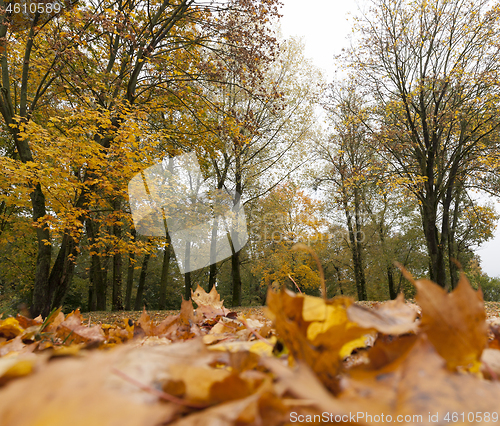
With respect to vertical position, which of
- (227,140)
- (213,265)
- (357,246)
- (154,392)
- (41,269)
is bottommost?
(213,265)

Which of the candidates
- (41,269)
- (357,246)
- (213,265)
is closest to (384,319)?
(41,269)

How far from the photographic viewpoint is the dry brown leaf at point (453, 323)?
1.09ft

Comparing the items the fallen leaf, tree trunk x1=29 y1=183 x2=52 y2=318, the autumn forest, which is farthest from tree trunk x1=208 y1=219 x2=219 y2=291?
the fallen leaf

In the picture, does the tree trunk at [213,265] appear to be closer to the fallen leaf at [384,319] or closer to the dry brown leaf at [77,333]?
the dry brown leaf at [77,333]

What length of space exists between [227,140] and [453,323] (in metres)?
9.98

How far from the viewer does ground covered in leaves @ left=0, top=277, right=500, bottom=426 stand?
197 mm

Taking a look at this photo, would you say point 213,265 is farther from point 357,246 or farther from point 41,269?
point 357,246

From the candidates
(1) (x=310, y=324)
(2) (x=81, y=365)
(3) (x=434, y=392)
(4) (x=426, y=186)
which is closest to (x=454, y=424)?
(3) (x=434, y=392)

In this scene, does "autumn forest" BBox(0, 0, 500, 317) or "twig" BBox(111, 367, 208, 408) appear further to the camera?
"autumn forest" BBox(0, 0, 500, 317)

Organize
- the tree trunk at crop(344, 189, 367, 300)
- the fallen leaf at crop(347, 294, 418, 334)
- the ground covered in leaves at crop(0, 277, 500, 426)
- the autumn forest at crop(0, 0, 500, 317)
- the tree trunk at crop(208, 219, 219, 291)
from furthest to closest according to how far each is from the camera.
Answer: the tree trunk at crop(344, 189, 367, 300) → the tree trunk at crop(208, 219, 219, 291) → the autumn forest at crop(0, 0, 500, 317) → the fallen leaf at crop(347, 294, 418, 334) → the ground covered in leaves at crop(0, 277, 500, 426)

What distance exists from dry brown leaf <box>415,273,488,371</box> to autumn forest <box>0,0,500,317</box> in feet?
0.15

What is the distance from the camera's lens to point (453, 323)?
34 centimetres

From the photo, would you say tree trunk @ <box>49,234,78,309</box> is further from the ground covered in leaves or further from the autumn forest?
the ground covered in leaves

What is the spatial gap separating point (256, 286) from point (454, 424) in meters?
21.6
